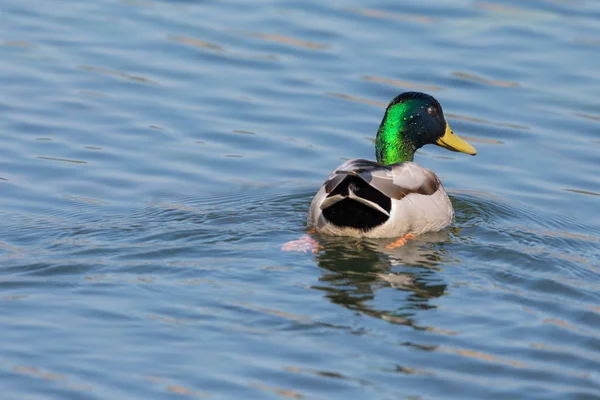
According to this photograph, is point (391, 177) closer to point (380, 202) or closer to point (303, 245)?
point (380, 202)

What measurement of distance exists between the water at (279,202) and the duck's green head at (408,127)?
649 millimetres

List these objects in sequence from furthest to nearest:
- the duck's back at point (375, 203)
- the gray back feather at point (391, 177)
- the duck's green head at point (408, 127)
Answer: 1. the duck's green head at point (408, 127)
2. the gray back feather at point (391, 177)
3. the duck's back at point (375, 203)

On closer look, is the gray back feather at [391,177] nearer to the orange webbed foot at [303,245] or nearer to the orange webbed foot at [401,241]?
the orange webbed foot at [401,241]

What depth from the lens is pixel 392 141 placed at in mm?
11008

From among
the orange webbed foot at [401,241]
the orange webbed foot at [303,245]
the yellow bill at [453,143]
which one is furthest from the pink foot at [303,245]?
the yellow bill at [453,143]

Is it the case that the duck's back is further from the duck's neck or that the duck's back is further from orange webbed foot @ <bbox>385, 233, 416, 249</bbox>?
the duck's neck

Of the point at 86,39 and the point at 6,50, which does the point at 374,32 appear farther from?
the point at 6,50

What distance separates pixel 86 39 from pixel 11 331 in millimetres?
8011

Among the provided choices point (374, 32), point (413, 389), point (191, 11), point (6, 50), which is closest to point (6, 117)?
point (6, 50)

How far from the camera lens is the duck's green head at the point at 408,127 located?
10.9m

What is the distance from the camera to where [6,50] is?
1465cm

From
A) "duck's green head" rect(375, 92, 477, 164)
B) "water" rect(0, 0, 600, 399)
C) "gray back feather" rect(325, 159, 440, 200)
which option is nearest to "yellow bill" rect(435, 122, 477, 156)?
"duck's green head" rect(375, 92, 477, 164)

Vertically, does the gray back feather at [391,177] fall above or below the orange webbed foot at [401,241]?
above

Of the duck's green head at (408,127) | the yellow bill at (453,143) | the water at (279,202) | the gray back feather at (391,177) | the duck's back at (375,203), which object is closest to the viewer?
the water at (279,202)
